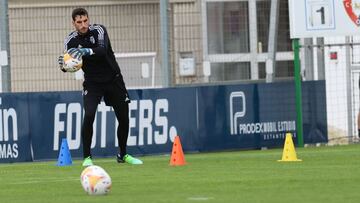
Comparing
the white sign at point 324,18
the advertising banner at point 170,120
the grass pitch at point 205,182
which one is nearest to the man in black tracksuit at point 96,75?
the grass pitch at point 205,182

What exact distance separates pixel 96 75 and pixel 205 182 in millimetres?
4116

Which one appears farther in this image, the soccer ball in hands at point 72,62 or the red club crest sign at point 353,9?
the red club crest sign at point 353,9

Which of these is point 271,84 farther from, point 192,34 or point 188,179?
point 188,179

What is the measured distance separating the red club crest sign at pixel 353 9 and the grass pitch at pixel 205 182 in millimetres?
6105

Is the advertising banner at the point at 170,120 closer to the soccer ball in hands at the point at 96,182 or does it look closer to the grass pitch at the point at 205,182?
the grass pitch at the point at 205,182

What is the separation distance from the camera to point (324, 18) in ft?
68.7

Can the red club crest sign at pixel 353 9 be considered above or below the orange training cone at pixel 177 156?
above

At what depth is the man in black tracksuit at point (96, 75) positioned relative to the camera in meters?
14.8

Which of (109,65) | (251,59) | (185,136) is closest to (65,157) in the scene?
(109,65)

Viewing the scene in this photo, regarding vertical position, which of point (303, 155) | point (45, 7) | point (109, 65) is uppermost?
point (45, 7)

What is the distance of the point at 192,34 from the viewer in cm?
2220

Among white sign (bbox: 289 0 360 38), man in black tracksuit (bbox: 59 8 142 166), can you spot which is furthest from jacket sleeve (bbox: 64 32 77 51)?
white sign (bbox: 289 0 360 38)

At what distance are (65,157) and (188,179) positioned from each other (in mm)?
4400

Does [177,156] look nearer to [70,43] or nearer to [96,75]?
[96,75]
